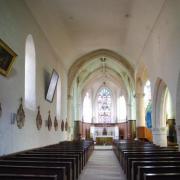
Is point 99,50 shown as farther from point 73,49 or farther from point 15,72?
point 15,72

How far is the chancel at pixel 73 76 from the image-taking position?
6.26 meters

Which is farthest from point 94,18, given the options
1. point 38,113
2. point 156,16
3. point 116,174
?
point 116,174

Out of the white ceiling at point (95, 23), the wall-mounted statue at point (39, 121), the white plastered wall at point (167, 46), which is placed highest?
the white ceiling at point (95, 23)

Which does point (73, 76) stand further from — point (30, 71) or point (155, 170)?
point (155, 170)

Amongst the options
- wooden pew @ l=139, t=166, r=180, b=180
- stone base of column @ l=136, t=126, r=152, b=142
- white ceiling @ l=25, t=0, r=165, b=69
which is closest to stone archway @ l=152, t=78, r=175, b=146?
white ceiling @ l=25, t=0, r=165, b=69

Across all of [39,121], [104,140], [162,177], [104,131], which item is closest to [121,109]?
[104,131]

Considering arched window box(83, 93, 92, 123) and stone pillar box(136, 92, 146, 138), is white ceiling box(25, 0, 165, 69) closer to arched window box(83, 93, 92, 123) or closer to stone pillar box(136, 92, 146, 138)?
stone pillar box(136, 92, 146, 138)

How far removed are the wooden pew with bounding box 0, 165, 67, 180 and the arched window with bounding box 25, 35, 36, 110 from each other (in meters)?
5.81

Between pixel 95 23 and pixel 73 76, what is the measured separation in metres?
7.06

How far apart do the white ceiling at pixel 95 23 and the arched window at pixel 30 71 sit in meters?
1.25

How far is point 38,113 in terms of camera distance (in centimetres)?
1098

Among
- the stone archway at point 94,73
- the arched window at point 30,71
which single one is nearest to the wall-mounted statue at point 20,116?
the arched window at point 30,71

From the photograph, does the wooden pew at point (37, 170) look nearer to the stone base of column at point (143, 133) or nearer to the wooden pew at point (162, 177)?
the wooden pew at point (162, 177)

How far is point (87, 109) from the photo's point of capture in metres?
31.5
